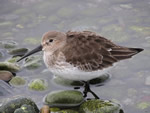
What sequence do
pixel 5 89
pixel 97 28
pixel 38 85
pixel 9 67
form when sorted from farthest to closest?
pixel 97 28 → pixel 9 67 → pixel 38 85 → pixel 5 89

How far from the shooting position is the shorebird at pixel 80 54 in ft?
21.7

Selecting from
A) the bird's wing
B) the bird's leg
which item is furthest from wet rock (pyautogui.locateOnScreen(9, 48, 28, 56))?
the bird's leg

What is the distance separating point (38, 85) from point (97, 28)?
3.66 metres

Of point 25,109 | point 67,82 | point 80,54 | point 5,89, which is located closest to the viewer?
point 25,109

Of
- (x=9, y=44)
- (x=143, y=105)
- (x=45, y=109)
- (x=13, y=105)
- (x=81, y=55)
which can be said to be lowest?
(x=143, y=105)

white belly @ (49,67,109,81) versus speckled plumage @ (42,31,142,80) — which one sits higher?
speckled plumage @ (42,31,142,80)

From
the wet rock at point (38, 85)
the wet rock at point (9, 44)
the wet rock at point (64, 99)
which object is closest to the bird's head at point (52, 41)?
the wet rock at point (38, 85)

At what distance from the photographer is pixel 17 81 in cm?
743

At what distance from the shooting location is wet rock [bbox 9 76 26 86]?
291 inches

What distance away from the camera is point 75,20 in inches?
416

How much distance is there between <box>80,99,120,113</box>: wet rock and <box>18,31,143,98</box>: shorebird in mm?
666

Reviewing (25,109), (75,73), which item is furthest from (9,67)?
(25,109)

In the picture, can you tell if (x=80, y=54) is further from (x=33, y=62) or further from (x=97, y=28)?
(x=97, y=28)

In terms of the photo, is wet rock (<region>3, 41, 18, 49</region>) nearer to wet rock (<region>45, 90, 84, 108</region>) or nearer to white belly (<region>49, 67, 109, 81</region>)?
white belly (<region>49, 67, 109, 81</region>)
